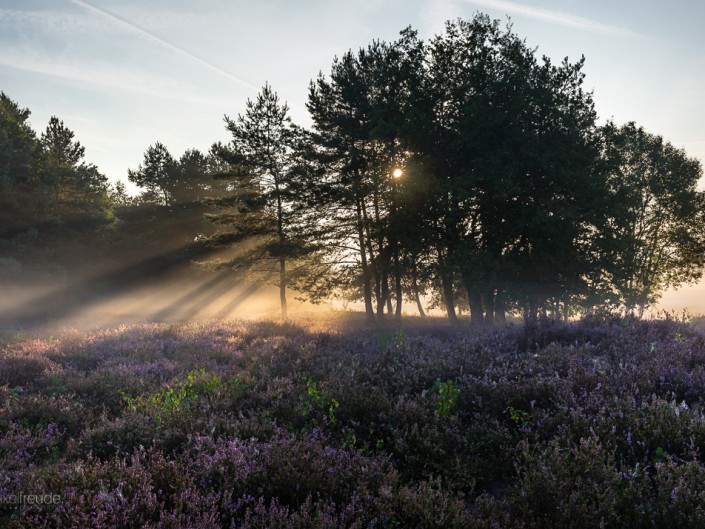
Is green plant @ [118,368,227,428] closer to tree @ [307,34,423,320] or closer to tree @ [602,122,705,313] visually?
tree @ [307,34,423,320]

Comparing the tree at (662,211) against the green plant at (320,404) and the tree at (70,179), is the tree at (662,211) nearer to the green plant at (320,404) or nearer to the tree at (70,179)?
the green plant at (320,404)

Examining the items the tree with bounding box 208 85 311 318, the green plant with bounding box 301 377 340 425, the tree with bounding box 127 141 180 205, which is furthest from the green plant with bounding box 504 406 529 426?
the tree with bounding box 127 141 180 205

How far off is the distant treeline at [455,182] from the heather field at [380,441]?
10.5 meters

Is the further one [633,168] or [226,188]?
[226,188]

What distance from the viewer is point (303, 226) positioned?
24422mm

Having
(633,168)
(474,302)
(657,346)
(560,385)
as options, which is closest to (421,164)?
(474,302)

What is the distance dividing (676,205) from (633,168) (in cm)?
407

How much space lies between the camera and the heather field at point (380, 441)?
285cm

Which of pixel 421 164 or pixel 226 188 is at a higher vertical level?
pixel 226 188

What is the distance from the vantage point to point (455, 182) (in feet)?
59.4

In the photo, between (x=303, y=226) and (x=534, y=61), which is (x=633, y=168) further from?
(x=303, y=226)

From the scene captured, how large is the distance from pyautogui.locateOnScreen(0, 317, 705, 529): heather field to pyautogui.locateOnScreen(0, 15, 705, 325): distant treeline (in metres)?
10.5

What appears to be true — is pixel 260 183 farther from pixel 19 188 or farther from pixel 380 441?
pixel 380 441

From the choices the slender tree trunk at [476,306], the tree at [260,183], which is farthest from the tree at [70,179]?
the slender tree trunk at [476,306]
